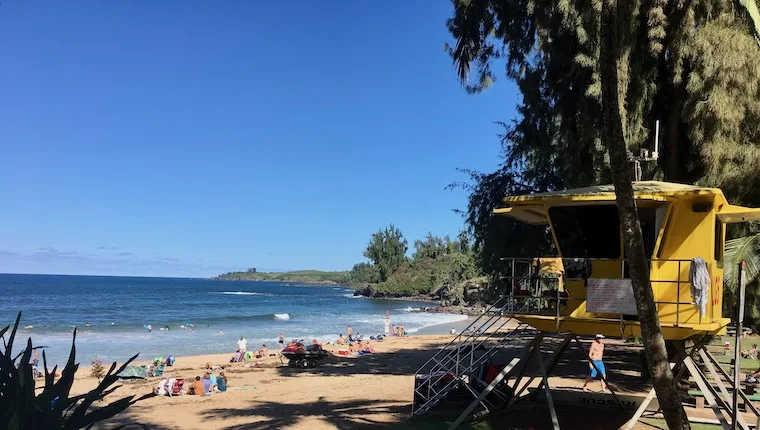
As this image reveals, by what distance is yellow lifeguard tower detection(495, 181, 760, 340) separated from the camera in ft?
25.9

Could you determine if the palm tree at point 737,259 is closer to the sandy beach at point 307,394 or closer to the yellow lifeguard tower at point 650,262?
the yellow lifeguard tower at point 650,262

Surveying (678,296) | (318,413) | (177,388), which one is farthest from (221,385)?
(678,296)

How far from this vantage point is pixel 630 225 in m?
5.59

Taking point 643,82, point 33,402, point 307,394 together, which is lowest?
point 307,394

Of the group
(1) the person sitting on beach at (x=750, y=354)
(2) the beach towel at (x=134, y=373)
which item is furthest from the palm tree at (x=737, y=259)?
(2) the beach towel at (x=134, y=373)

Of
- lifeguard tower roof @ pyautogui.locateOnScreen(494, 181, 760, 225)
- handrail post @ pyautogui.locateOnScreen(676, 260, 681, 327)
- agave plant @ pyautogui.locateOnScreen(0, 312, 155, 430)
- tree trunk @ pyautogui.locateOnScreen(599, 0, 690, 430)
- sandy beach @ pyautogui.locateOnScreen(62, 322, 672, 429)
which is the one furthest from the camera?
sandy beach @ pyautogui.locateOnScreen(62, 322, 672, 429)

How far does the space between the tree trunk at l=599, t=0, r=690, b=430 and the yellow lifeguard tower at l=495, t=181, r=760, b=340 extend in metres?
2.28

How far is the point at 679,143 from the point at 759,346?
16874mm

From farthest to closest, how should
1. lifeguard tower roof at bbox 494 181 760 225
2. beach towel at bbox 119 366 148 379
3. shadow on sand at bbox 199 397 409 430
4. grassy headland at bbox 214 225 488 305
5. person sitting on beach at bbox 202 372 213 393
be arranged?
grassy headland at bbox 214 225 488 305
beach towel at bbox 119 366 148 379
person sitting on beach at bbox 202 372 213 393
shadow on sand at bbox 199 397 409 430
lifeguard tower roof at bbox 494 181 760 225

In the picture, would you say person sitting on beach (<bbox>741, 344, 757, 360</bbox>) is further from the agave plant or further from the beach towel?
the agave plant

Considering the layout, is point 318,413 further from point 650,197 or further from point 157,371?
point 157,371

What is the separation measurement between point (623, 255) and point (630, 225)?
3.08 m

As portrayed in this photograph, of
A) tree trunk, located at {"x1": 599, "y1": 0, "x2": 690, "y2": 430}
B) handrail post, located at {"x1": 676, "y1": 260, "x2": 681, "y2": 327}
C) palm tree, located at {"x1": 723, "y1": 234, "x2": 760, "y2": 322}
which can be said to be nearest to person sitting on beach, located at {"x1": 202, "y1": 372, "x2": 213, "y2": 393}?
handrail post, located at {"x1": 676, "y1": 260, "x2": 681, "y2": 327}

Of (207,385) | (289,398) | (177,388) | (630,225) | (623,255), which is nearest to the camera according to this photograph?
(630,225)
